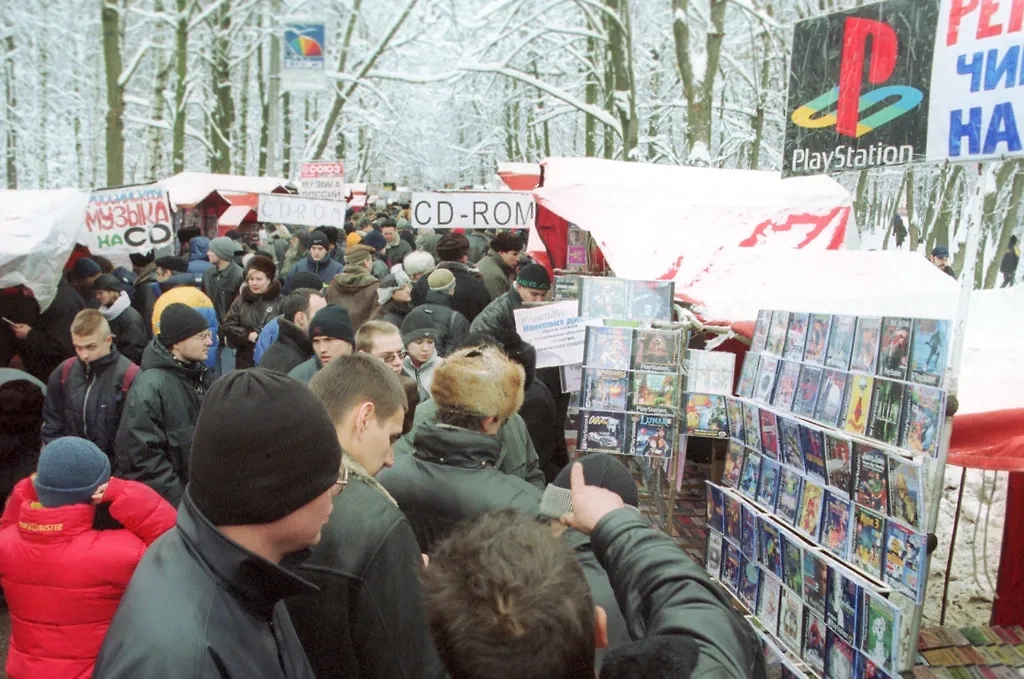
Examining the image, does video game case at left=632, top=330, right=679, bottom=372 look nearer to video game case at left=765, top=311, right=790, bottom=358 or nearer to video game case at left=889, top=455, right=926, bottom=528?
video game case at left=765, top=311, right=790, bottom=358

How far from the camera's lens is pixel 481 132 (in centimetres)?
4569

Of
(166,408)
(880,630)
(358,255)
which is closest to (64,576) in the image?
(166,408)

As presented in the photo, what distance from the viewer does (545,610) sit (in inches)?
50.5

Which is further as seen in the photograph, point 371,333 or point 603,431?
point 603,431

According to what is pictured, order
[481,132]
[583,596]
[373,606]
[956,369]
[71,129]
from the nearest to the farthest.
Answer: [583,596]
[373,606]
[956,369]
[71,129]
[481,132]

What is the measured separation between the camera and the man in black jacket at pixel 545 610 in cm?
128

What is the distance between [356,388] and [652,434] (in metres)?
3.18

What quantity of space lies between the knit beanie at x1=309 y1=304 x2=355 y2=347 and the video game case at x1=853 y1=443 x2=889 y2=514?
8.78ft

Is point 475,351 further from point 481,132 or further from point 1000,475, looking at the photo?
point 481,132

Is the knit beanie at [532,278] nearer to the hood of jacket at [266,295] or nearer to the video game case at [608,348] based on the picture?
the video game case at [608,348]

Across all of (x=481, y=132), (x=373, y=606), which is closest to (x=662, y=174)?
(x=373, y=606)

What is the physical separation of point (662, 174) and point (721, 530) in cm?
504

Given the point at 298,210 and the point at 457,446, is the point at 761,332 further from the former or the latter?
the point at 298,210

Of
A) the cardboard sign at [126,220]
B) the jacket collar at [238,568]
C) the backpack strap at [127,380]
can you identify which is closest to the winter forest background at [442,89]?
the jacket collar at [238,568]
